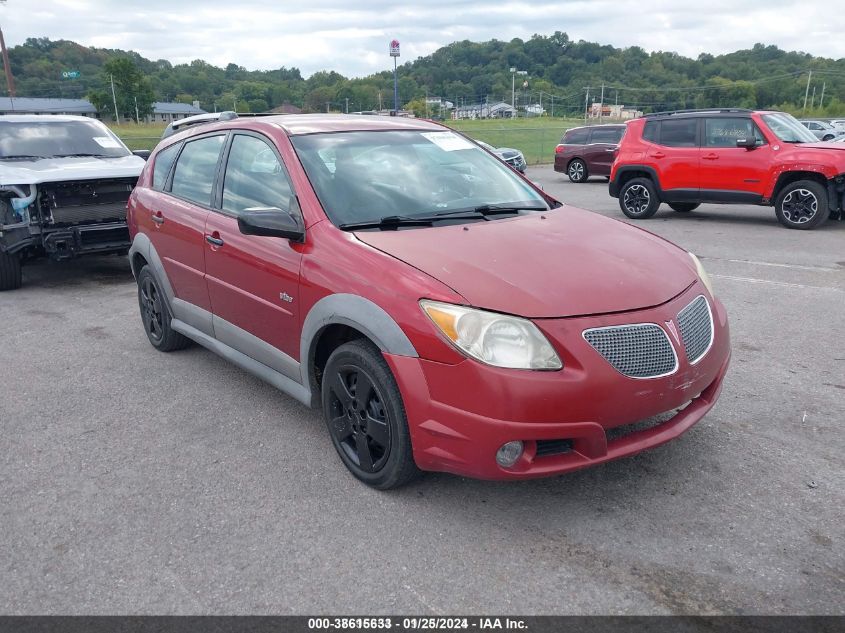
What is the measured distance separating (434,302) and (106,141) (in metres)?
8.00

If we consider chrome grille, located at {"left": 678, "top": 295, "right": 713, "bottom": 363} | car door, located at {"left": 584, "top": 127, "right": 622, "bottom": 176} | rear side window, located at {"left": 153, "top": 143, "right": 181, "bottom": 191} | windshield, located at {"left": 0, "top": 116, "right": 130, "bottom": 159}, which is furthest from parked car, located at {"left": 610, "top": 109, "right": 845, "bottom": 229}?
rear side window, located at {"left": 153, "top": 143, "right": 181, "bottom": 191}

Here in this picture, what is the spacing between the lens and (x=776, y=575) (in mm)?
2625

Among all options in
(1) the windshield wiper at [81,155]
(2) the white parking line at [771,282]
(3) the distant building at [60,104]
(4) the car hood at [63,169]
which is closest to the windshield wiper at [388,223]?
(2) the white parking line at [771,282]

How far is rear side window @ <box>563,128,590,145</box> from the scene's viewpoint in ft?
68.6

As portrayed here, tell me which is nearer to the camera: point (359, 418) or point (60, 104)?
point (359, 418)

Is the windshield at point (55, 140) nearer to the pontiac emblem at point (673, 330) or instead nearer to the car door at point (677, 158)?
the pontiac emblem at point (673, 330)

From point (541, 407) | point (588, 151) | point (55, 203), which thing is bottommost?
point (588, 151)

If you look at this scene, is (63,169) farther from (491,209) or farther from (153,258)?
(491,209)

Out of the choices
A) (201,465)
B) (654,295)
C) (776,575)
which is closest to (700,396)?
(654,295)

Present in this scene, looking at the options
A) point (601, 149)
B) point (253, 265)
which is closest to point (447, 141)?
point (253, 265)

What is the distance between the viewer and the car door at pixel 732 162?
1112 centimetres

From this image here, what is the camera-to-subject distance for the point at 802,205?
35.8ft

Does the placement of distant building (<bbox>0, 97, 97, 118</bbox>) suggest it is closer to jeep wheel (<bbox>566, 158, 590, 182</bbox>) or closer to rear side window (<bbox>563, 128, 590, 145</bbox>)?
rear side window (<bbox>563, 128, 590, 145</bbox>)

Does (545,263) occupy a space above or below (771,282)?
above
